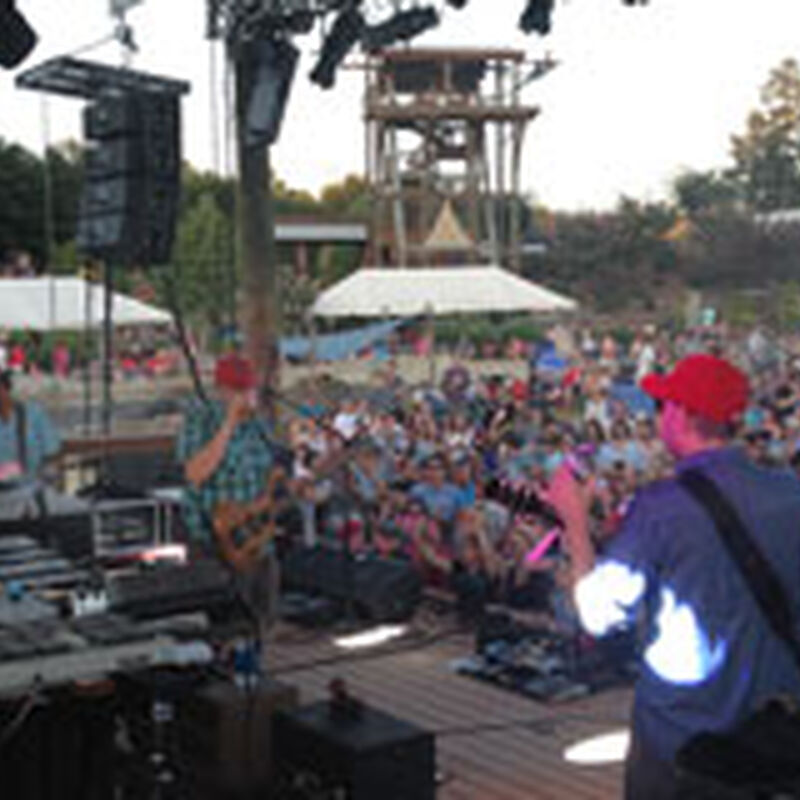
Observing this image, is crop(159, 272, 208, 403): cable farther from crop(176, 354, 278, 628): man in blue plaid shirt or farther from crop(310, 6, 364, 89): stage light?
crop(310, 6, 364, 89): stage light

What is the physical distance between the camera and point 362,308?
54.7 ft

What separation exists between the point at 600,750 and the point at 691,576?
3405 millimetres

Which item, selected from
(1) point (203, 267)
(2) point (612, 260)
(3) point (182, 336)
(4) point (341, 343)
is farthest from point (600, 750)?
(2) point (612, 260)

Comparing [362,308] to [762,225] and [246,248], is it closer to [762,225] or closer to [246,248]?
[246,248]

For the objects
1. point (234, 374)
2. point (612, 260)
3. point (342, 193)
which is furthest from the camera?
point (342, 193)

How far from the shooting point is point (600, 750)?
6023mm

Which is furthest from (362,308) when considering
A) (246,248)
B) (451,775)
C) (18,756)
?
(18,756)

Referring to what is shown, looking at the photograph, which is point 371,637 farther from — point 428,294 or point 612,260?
point 612,260

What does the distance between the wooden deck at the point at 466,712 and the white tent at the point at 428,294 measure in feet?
28.0

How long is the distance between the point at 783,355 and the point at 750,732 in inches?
1031

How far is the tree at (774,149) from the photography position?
200ft

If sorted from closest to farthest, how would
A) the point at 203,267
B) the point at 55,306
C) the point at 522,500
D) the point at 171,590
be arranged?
1. the point at 522,500
2. the point at 171,590
3. the point at 55,306
4. the point at 203,267

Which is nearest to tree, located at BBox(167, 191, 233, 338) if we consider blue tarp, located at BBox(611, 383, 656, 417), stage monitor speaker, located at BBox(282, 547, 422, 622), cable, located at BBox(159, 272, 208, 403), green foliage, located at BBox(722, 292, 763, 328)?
cable, located at BBox(159, 272, 208, 403)

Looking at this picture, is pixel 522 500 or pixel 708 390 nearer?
pixel 708 390
